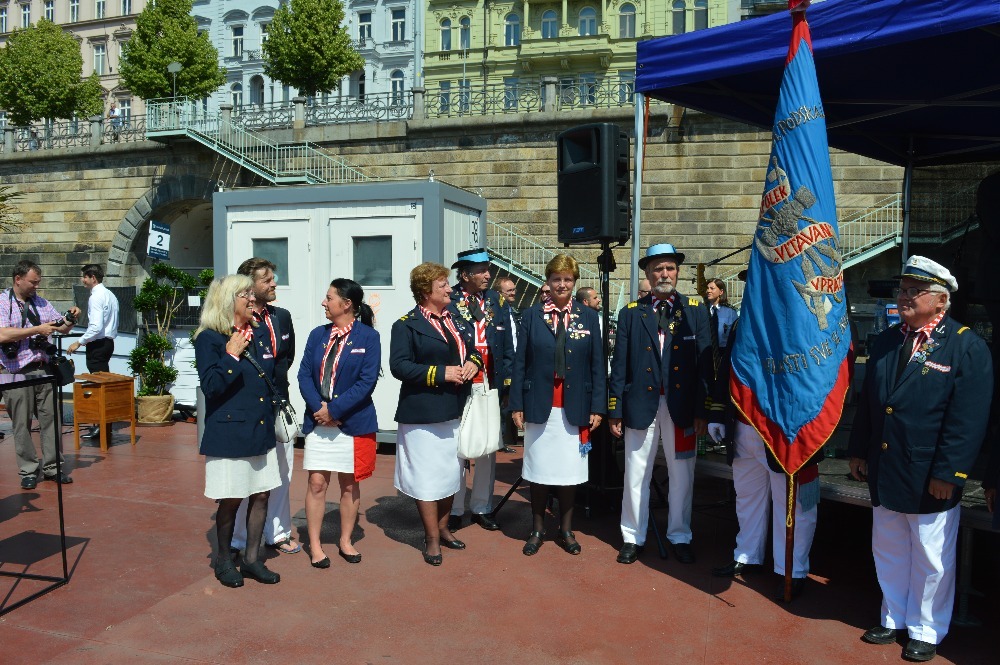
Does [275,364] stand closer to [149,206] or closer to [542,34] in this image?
[149,206]

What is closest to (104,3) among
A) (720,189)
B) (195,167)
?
(195,167)

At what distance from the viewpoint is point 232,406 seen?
14.8ft

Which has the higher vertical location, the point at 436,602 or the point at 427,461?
the point at 427,461

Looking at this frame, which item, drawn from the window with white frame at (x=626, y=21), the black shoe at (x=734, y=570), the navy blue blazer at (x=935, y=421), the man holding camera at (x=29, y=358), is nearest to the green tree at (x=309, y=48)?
the window with white frame at (x=626, y=21)

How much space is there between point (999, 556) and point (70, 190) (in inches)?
1193

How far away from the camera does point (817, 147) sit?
454 cm

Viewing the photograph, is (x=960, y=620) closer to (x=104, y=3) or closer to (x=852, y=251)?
(x=852, y=251)

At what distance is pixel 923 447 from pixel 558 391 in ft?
7.17

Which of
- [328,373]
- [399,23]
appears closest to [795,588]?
[328,373]

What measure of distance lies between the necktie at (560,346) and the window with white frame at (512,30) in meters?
37.3

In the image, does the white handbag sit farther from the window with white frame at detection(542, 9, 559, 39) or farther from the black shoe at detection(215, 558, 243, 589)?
the window with white frame at detection(542, 9, 559, 39)

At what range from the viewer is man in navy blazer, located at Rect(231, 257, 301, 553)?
197 inches

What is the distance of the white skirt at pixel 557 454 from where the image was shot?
5234 mm

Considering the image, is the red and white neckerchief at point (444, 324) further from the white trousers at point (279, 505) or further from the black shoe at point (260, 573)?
the black shoe at point (260, 573)
